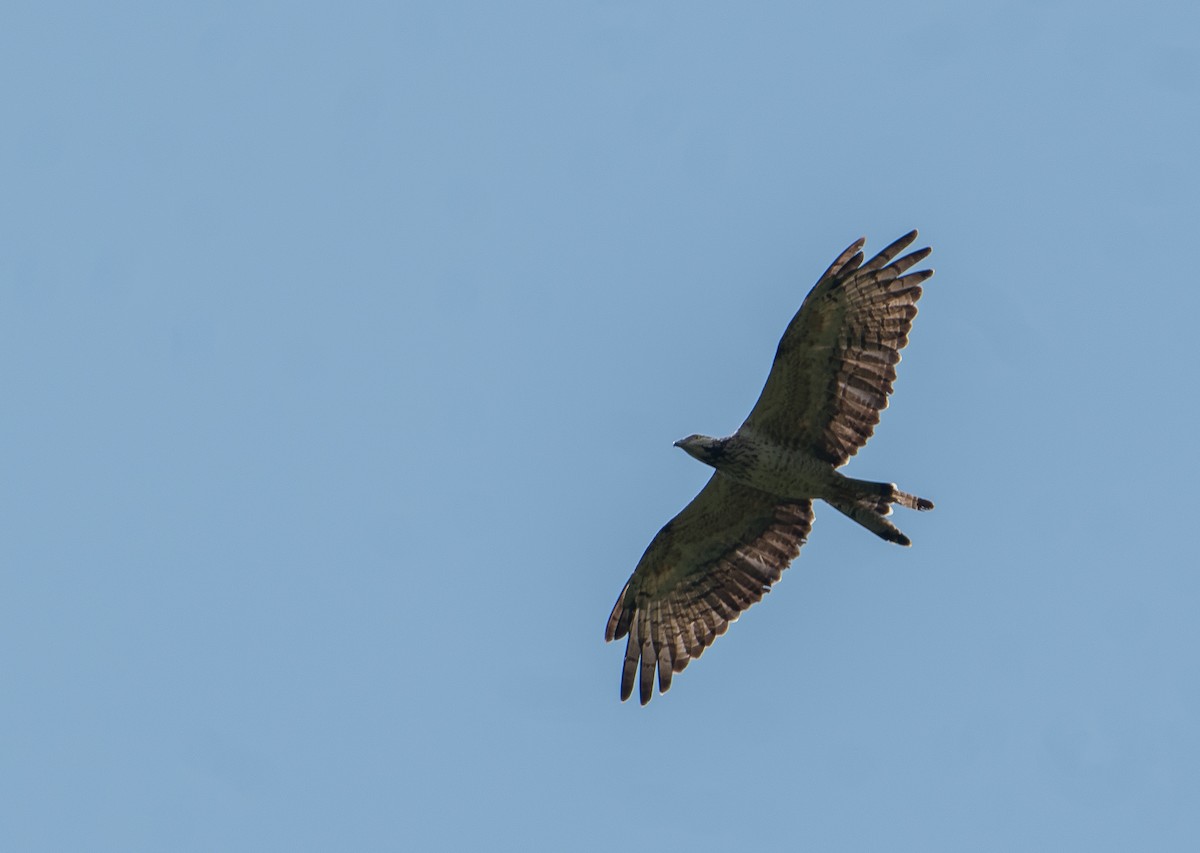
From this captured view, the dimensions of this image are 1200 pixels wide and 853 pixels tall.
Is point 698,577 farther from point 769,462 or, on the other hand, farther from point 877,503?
point 877,503

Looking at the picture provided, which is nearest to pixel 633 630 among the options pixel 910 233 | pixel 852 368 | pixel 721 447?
pixel 721 447

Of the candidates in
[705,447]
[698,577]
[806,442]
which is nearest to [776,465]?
[806,442]

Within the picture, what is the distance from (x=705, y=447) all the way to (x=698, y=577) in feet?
6.78

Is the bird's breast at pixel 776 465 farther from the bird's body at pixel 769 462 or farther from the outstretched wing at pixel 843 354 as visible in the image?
Answer: the outstretched wing at pixel 843 354

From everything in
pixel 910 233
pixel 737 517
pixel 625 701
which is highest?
pixel 910 233

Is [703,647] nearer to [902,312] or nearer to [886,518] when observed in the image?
[886,518]

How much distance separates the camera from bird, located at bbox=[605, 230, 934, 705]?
60.6ft

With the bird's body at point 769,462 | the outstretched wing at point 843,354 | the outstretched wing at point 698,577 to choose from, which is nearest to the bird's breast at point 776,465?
the bird's body at point 769,462

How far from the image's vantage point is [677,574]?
20.3 metres

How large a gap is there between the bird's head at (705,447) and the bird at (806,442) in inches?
0.4

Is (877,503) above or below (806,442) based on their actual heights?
below

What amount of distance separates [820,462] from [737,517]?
1462 millimetres

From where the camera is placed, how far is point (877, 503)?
731 inches

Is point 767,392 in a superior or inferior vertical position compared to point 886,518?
superior
